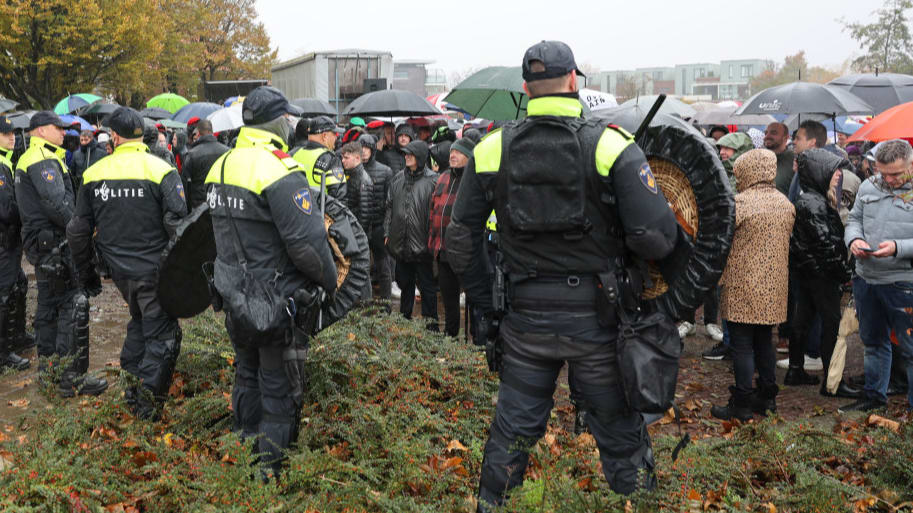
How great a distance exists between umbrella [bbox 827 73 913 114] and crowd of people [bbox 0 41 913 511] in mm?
3168

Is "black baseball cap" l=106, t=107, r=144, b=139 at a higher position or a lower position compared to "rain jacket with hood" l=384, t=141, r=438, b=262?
higher

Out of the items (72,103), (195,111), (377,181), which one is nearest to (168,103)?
(72,103)

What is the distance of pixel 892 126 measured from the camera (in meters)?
6.09

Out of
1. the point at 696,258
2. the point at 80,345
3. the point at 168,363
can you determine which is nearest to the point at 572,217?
the point at 696,258

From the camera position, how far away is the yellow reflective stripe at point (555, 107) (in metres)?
3.29

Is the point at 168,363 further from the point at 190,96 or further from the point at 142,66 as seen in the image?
the point at 190,96

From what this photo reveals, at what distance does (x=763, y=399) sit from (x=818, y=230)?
4.66 ft

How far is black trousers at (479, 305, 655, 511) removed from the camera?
3.30 m

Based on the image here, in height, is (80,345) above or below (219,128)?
below

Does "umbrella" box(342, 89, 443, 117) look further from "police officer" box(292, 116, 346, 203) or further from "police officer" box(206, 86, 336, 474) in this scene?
"police officer" box(206, 86, 336, 474)

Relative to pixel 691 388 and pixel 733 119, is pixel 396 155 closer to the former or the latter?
pixel 691 388

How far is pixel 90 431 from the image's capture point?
4906mm

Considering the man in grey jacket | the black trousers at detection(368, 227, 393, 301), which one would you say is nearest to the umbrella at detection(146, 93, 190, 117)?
the black trousers at detection(368, 227, 393, 301)

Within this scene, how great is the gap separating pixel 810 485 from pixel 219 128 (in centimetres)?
1055
